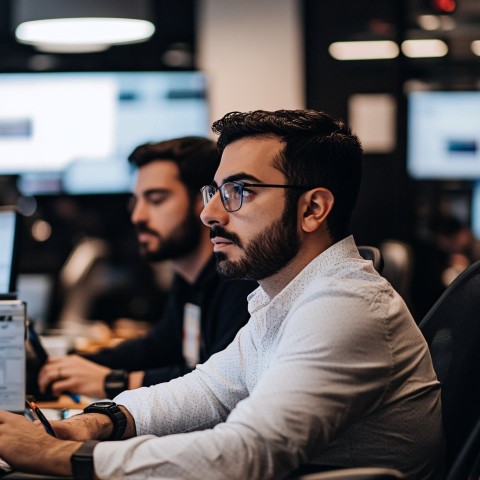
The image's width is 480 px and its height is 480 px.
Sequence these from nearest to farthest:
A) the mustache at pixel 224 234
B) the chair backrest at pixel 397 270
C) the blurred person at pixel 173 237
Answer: the mustache at pixel 224 234 → the blurred person at pixel 173 237 → the chair backrest at pixel 397 270

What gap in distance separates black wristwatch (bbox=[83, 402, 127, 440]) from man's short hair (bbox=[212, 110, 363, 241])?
0.54m

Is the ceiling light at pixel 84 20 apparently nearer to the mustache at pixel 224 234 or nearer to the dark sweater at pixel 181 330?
the dark sweater at pixel 181 330

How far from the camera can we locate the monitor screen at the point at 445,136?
5770mm

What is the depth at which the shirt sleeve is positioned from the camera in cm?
149

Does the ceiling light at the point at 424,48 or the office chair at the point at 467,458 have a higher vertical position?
the ceiling light at the point at 424,48

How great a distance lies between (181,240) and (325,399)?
157cm

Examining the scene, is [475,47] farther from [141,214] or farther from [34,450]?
[34,450]

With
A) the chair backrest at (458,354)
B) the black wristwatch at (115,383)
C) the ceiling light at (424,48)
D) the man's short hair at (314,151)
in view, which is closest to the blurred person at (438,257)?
the ceiling light at (424,48)

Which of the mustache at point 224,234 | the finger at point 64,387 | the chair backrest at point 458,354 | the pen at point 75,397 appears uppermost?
the mustache at point 224,234

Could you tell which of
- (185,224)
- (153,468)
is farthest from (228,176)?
(185,224)

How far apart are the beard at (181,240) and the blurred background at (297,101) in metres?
2.49

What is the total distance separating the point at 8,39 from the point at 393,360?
488cm

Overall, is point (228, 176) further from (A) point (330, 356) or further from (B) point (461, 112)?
(B) point (461, 112)

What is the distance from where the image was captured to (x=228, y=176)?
6.04ft
